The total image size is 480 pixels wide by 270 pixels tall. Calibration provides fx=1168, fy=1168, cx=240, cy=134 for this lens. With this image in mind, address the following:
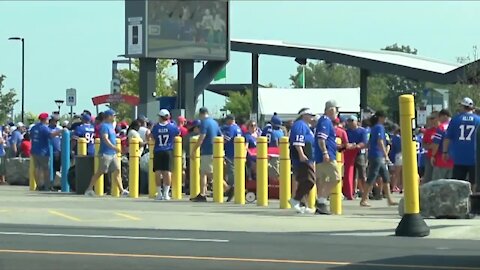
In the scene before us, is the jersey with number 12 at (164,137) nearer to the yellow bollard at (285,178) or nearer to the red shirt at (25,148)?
the yellow bollard at (285,178)

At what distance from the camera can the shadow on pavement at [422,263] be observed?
1117cm

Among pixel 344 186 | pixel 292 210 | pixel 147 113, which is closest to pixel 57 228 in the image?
pixel 292 210

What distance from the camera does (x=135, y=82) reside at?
67000 mm

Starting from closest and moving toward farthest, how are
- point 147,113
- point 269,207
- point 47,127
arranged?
point 269,207, point 47,127, point 147,113

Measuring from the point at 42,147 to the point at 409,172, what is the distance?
13422 mm

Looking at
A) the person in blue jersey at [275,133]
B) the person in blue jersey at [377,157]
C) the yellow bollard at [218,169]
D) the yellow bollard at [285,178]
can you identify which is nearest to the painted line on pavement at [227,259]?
the yellow bollard at [285,178]

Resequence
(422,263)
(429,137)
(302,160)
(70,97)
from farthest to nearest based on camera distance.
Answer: (70,97) < (429,137) < (302,160) < (422,263)

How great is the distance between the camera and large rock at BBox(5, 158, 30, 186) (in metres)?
31.1

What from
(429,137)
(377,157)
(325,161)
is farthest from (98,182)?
(325,161)

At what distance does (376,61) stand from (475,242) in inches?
1311

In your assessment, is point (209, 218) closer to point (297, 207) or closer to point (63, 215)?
point (297, 207)

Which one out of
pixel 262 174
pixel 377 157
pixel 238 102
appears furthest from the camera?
pixel 238 102

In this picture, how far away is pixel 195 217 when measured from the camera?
689 inches

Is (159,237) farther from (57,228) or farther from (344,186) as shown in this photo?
(344,186)
